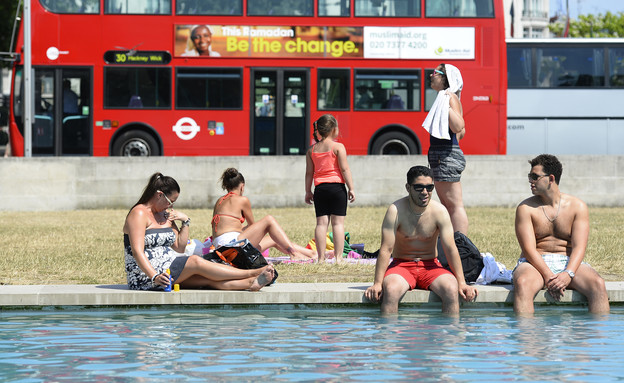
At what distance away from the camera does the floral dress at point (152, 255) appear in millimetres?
8422

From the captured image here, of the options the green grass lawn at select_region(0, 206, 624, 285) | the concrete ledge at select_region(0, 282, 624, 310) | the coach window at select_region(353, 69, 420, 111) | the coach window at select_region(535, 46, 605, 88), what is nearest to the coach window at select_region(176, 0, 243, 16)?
the coach window at select_region(353, 69, 420, 111)

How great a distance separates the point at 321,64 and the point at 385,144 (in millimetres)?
2255

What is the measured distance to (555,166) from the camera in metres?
8.47

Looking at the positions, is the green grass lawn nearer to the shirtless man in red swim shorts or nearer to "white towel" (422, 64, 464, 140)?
the shirtless man in red swim shorts

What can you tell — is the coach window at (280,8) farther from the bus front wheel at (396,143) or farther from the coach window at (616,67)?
the coach window at (616,67)

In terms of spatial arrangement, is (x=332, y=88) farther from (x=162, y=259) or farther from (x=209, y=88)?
(x=162, y=259)

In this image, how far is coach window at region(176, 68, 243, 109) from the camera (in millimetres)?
23438

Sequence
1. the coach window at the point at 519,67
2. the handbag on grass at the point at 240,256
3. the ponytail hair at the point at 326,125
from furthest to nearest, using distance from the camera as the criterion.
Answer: the coach window at the point at 519,67, the ponytail hair at the point at 326,125, the handbag on grass at the point at 240,256

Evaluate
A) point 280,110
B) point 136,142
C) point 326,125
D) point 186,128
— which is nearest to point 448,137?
point 326,125

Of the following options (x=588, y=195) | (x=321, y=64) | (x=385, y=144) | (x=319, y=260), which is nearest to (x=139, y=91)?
(x=321, y=64)

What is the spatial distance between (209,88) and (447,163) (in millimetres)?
13377

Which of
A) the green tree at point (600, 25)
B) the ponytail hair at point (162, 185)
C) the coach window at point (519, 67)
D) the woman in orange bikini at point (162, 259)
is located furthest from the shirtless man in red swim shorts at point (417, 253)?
the green tree at point (600, 25)

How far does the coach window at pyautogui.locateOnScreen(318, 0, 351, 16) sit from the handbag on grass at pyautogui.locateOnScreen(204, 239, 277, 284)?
48.4 feet

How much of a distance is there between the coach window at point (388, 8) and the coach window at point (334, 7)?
0.74ft
